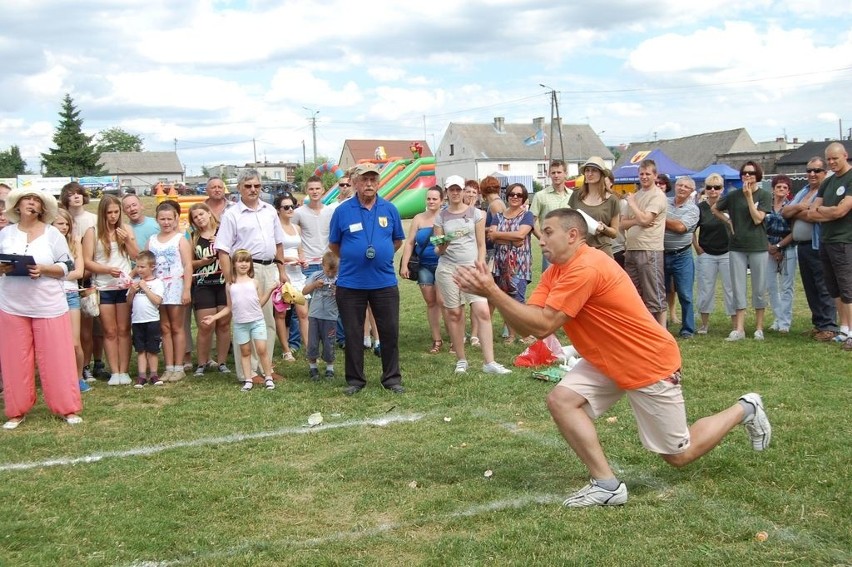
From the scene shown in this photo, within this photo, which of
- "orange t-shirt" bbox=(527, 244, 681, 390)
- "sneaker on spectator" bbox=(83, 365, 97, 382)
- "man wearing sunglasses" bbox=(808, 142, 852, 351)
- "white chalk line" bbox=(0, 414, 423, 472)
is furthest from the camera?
"man wearing sunglasses" bbox=(808, 142, 852, 351)

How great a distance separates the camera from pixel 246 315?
810cm

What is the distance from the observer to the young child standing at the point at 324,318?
8445 mm

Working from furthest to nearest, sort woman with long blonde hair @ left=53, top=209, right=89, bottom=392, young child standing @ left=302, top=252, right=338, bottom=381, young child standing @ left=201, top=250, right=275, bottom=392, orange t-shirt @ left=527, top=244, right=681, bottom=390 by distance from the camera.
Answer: young child standing @ left=302, top=252, right=338, bottom=381 → young child standing @ left=201, top=250, right=275, bottom=392 → woman with long blonde hair @ left=53, top=209, right=89, bottom=392 → orange t-shirt @ left=527, top=244, right=681, bottom=390

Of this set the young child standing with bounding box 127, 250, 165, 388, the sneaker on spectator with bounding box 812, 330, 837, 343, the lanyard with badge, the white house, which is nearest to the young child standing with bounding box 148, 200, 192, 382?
the young child standing with bounding box 127, 250, 165, 388

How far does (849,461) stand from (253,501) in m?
3.80

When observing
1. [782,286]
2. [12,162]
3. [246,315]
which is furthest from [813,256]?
[12,162]

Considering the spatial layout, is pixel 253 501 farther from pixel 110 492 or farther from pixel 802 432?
pixel 802 432

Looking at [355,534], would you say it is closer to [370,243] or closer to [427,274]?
[370,243]

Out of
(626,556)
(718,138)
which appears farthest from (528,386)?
(718,138)

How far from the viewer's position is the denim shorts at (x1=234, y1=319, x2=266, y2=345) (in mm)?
8148

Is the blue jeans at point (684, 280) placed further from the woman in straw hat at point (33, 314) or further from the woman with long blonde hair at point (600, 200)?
the woman in straw hat at point (33, 314)

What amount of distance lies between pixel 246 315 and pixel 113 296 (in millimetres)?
1534

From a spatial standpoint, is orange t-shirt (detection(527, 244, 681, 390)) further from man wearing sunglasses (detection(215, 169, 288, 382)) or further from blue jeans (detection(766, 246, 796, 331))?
blue jeans (detection(766, 246, 796, 331))

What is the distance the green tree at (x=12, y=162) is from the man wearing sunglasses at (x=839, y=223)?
91.0 m
